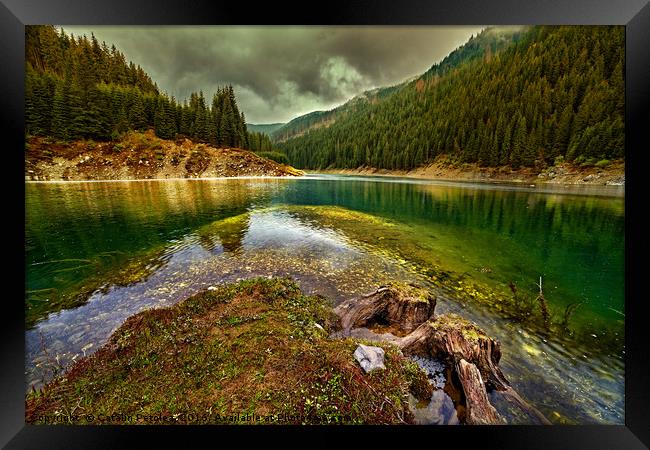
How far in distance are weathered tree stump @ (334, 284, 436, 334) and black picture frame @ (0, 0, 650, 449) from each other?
98.1 inches

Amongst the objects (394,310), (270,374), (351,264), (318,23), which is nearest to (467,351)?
(394,310)

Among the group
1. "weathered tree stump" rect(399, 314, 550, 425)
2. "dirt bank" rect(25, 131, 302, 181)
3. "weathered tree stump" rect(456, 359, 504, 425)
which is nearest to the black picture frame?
"weathered tree stump" rect(456, 359, 504, 425)

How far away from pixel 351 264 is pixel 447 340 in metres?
5.75

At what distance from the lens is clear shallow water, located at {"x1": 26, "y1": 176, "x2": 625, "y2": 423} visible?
5105 mm

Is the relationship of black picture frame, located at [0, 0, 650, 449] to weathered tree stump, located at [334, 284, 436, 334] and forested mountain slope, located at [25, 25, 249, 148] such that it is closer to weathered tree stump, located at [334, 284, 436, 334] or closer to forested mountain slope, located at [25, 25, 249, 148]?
forested mountain slope, located at [25, 25, 249, 148]

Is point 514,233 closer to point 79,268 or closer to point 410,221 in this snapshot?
point 410,221

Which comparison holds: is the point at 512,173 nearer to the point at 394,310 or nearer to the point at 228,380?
the point at 394,310

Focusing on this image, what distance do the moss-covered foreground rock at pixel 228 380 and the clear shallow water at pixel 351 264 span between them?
1.39 meters

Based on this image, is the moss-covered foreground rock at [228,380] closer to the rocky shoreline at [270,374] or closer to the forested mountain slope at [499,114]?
the rocky shoreline at [270,374]

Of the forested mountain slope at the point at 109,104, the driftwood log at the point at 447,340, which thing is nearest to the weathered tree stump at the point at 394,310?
the driftwood log at the point at 447,340

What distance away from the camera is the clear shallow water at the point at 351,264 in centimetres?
511

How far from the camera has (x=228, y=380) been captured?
3.92m
